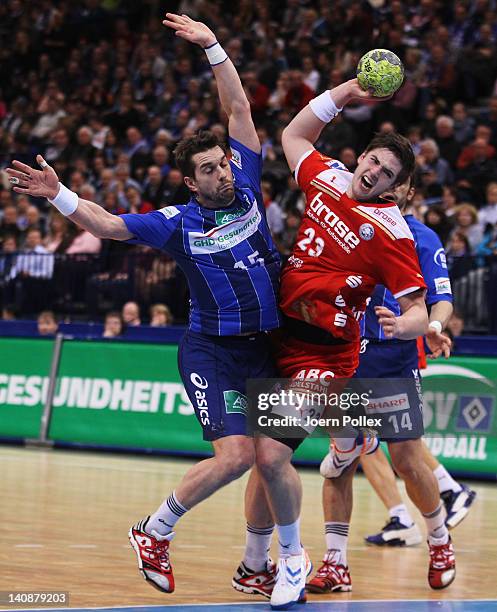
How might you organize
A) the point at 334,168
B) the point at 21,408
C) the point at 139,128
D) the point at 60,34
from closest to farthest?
the point at 334,168 < the point at 21,408 < the point at 139,128 < the point at 60,34

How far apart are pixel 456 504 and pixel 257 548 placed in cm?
323

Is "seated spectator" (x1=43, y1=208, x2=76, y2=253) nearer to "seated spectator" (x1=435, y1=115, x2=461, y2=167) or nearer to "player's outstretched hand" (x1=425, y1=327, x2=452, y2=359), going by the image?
"seated spectator" (x1=435, y1=115, x2=461, y2=167)

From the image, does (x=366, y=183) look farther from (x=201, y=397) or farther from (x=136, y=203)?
(x=136, y=203)

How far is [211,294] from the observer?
695 centimetres

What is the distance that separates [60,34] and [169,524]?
836 inches

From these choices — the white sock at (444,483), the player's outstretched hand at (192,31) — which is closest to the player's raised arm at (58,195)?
the player's outstretched hand at (192,31)

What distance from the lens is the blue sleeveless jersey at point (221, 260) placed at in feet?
22.7

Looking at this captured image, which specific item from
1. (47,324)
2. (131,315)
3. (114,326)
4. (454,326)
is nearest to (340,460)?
(454,326)

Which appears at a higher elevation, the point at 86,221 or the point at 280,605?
the point at 86,221

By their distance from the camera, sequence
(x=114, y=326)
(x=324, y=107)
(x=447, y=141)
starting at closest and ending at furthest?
(x=324, y=107) < (x=114, y=326) < (x=447, y=141)

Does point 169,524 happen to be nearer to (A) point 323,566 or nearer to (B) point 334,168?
(A) point 323,566

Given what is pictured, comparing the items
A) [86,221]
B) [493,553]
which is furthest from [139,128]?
[86,221]

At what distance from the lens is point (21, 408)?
1620 cm

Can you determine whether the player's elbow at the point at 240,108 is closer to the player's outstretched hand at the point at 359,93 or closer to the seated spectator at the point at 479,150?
the player's outstretched hand at the point at 359,93
